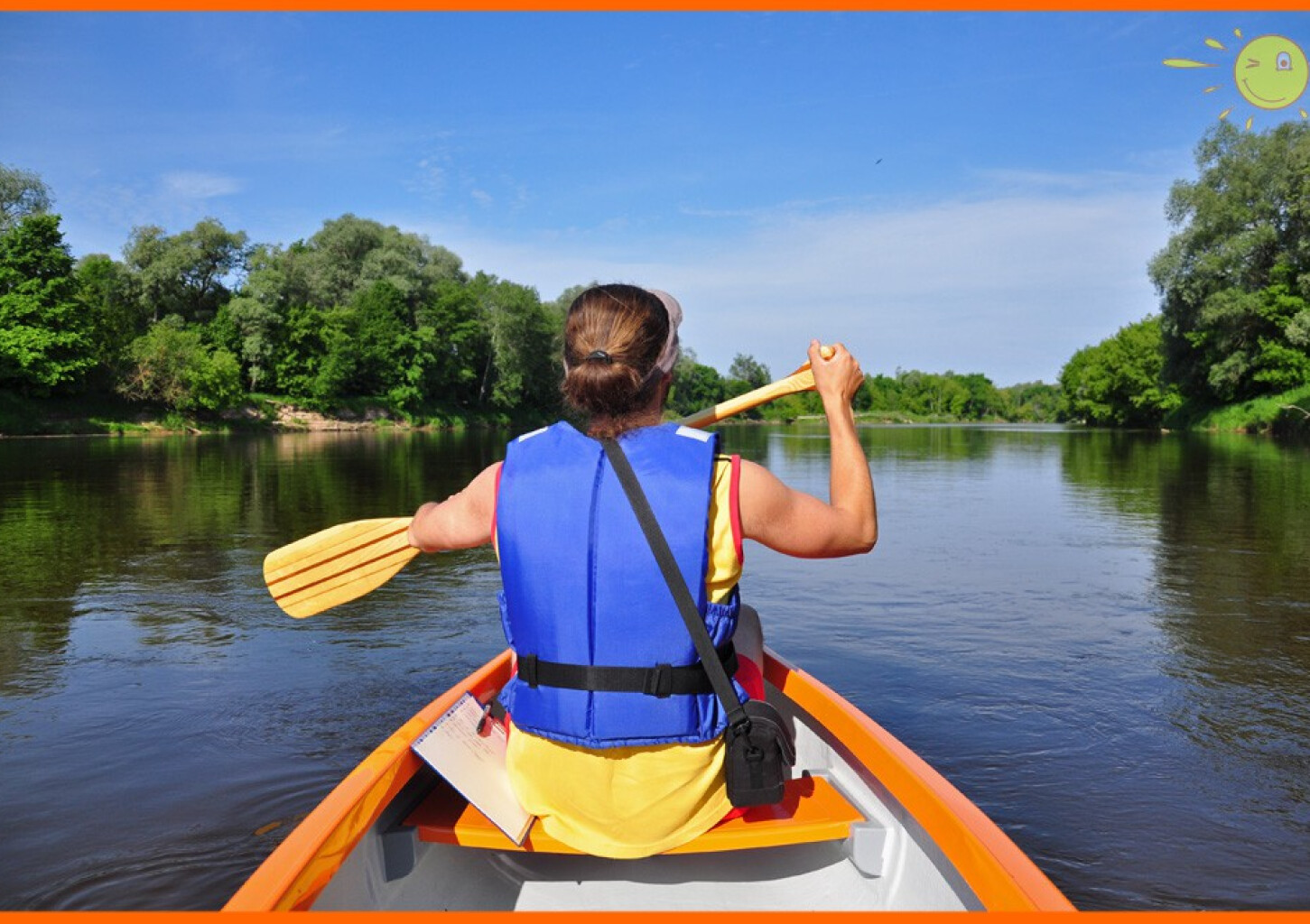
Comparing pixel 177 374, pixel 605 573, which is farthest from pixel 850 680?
pixel 177 374

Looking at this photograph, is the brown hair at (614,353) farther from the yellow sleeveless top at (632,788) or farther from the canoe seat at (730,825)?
the canoe seat at (730,825)

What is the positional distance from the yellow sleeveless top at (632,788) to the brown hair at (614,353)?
10.5 inches

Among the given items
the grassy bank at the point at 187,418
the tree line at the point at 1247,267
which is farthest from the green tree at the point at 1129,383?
the grassy bank at the point at 187,418

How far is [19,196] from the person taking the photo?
46594 millimetres

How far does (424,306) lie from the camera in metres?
64.6

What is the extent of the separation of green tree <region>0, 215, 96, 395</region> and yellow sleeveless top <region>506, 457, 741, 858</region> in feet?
145

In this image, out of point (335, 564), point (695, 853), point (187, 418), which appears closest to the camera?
point (695, 853)

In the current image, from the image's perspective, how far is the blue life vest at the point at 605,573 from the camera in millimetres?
2227

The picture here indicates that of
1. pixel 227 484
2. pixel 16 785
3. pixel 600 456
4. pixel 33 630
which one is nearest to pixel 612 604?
pixel 600 456

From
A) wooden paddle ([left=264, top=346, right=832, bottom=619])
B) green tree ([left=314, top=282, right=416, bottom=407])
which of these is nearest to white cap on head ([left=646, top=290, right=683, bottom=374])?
wooden paddle ([left=264, top=346, right=832, bottom=619])

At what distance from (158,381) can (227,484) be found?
29.4 meters

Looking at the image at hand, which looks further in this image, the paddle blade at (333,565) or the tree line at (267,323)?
the tree line at (267,323)

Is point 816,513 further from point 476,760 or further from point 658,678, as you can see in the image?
point 476,760

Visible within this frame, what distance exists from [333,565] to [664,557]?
5.05 feet
